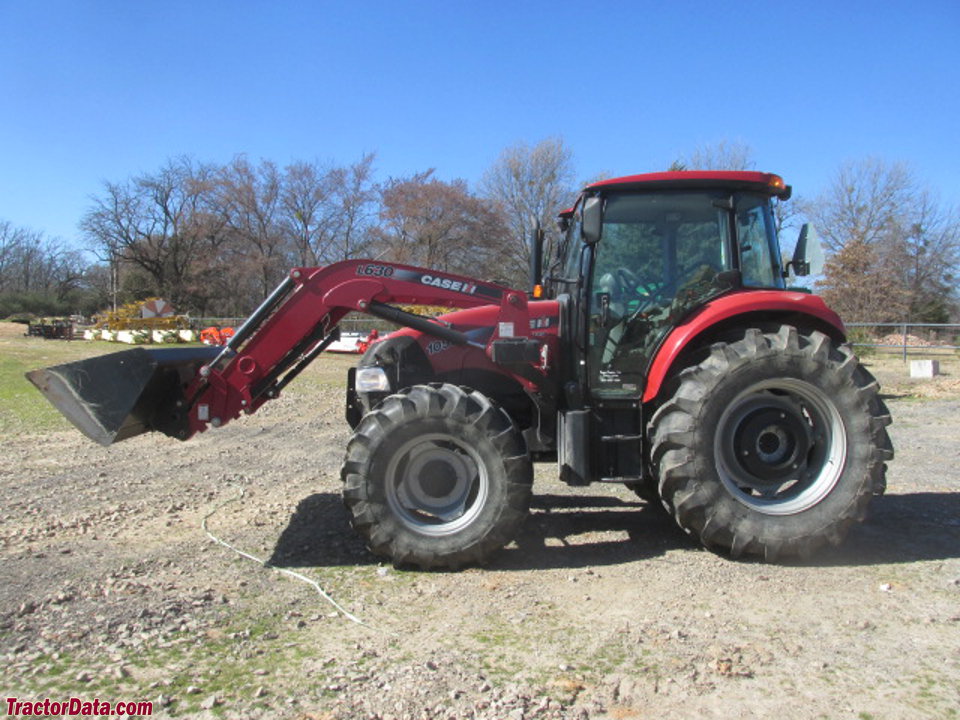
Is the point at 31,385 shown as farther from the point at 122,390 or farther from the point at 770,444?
the point at 770,444

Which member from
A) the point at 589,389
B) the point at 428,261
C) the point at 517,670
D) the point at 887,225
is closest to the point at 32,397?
the point at 589,389

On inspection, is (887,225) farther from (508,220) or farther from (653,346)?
(653,346)

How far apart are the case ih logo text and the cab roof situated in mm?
1117

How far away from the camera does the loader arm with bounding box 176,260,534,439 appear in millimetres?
5156

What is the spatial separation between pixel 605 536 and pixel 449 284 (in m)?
2.22

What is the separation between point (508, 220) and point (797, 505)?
1405 inches

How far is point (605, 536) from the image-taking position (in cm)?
554

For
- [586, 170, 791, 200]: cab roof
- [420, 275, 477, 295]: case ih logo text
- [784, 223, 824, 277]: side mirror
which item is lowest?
[420, 275, 477, 295]: case ih logo text

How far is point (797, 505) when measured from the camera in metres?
4.95

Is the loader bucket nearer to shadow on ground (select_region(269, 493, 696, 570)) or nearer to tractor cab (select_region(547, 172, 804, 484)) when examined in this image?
shadow on ground (select_region(269, 493, 696, 570))

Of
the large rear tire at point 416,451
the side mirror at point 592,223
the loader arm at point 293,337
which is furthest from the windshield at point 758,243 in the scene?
the large rear tire at point 416,451

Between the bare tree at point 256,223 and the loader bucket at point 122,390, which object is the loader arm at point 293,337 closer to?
the loader bucket at point 122,390

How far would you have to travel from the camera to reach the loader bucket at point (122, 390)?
4598 millimetres

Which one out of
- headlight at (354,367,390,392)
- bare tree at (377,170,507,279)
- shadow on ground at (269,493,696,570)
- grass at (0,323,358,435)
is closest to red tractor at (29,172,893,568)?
headlight at (354,367,390,392)
